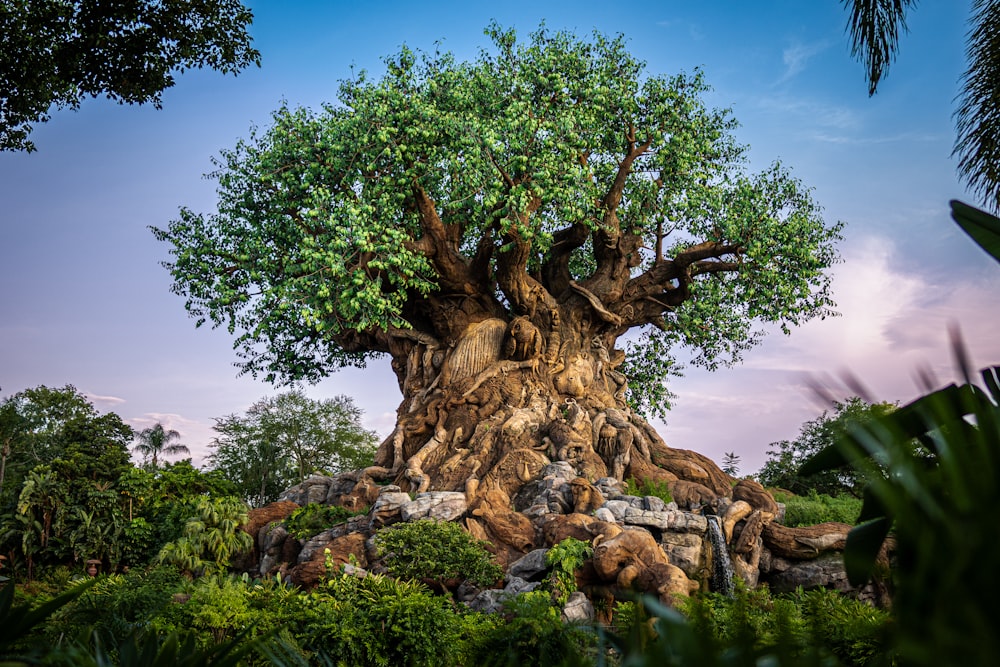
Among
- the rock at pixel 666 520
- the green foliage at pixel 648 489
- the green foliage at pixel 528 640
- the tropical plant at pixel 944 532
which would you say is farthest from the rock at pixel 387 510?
the tropical plant at pixel 944 532

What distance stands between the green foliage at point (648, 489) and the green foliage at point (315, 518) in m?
5.16

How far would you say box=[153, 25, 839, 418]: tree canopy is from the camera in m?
13.3

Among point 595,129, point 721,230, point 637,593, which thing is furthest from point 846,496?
point 637,593

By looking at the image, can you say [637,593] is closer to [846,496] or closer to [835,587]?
[835,587]

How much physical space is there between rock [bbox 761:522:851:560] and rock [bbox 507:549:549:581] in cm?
461

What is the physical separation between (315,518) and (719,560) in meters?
7.33

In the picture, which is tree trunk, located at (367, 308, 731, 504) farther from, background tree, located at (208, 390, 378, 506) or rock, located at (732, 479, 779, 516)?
background tree, located at (208, 390, 378, 506)

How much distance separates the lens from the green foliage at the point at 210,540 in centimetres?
1175

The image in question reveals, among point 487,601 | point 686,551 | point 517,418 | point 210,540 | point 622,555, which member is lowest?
point 487,601

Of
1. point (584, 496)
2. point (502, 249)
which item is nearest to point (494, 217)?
point (502, 249)

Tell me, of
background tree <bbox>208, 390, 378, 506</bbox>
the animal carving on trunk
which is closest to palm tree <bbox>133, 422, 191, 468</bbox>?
background tree <bbox>208, 390, 378, 506</bbox>

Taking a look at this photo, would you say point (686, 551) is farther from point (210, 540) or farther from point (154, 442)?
point (154, 442)

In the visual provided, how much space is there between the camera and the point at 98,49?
34.4 feet

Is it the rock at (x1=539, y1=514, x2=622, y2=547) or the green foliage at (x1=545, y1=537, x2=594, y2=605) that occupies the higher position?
the rock at (x1=539, y1=514, x2=622, y2=547)
